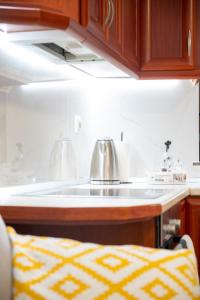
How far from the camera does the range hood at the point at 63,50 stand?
1901 mm

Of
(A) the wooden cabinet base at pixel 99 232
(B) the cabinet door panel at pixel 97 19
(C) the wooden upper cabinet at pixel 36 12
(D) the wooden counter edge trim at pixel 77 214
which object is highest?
(B) the cabinet door panel at pixel 97 19

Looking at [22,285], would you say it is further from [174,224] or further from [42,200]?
[174,224]

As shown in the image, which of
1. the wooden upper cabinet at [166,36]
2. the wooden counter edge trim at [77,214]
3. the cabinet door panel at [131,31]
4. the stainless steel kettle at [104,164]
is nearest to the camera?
the wooden counter edge trim at [77,214]

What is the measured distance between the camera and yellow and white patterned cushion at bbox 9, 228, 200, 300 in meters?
1.13

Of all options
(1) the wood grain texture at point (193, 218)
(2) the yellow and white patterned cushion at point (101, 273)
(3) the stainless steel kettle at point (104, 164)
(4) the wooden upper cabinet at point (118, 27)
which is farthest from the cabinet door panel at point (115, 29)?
(2) the yellow and white patterned cushion at point (101, 273)

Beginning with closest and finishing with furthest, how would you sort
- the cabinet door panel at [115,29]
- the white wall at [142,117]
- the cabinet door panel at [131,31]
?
the cabinet door panel at [115,29] < the cabinet door panel at [131,31] < the white wall at [142,117]

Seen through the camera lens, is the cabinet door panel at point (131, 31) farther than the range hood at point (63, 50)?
Yes

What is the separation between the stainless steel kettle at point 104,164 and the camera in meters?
2.95

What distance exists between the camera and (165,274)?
1148mm

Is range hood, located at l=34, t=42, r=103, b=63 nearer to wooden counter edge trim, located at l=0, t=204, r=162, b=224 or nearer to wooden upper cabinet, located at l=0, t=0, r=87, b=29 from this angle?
wooden upper cabinet, located at l=0, t=0, r=87, b=29

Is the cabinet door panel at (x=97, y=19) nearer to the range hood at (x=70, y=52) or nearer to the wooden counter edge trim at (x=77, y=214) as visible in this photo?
the range hood at (x=70, y=52)

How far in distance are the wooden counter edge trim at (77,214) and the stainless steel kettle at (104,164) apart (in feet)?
4.09

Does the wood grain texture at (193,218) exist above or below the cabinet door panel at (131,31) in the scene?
below

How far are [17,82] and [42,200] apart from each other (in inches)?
21.1
